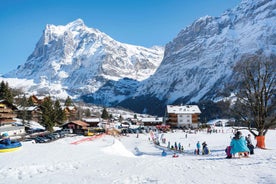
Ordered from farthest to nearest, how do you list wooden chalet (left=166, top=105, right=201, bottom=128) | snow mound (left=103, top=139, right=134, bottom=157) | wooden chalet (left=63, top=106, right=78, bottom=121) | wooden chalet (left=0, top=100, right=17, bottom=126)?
wooden chalet (left=166, top=105, right=201, bottom=128) → wooden chalet (left=63, top=106, right=78, bottom=121) → wooden chalet (left=0, top=100, right=17, bottom=126) → snow mound (left=103, top=139, right=134, bottom=157)

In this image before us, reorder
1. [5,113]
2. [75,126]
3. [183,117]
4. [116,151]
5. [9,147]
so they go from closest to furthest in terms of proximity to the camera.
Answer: [9,147] < [116,151] < [5,113] < [75,126] < [183,117]

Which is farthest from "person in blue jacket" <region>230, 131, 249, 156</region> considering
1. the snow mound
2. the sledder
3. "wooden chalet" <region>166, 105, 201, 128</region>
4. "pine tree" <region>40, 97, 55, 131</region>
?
"wooden chalet" <region>166, 105, 201, 128</region>

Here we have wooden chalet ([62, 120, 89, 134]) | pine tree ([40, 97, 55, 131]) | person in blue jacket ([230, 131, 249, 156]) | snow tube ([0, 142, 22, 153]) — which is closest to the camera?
person in blue jacket ([230, 131, 249, 156])

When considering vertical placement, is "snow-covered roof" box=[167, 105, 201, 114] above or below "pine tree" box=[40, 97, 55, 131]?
above

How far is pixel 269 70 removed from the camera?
31891 mm

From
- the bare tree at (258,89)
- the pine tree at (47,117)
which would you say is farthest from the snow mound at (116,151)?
the pine tree at (47,117)

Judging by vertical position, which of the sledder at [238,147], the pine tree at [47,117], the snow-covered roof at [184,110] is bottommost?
the sledder at [238,147]

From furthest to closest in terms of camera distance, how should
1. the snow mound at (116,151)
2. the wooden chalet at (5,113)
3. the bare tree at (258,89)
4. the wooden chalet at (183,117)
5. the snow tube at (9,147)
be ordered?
1. the wooden chalet at (183,117)
2. the wooden chalet at (5,113)
3. the bare tree at (258,89)
4. the snow mound at (116,151)
5. the snow tube at (9,147)

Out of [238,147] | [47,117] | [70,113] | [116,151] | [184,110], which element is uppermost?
[184,110]

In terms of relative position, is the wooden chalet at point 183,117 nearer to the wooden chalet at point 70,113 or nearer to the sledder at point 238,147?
the wooden chalet at point 70,113

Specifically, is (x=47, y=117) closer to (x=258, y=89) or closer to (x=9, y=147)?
(x=9, y=147)

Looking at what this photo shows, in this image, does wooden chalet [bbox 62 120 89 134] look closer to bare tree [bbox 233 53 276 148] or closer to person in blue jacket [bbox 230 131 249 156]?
bare tree [bbox 233 53 276 148]

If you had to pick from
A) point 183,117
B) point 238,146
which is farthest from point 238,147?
point 183,117

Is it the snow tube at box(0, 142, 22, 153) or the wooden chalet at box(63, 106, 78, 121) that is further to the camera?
the wooden chalet at box(63, 106, 78, 121)
